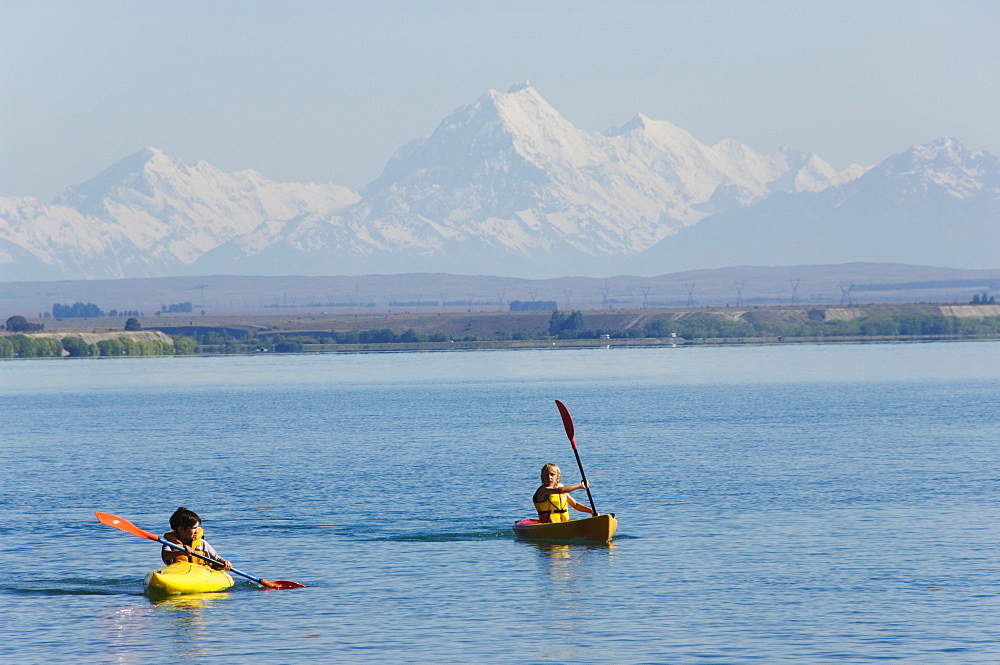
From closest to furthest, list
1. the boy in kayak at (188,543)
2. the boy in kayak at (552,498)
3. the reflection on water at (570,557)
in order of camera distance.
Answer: the boy in kayak at (188,543)
the reflection on water at (570,557)
the boy in kayak at (552,498)

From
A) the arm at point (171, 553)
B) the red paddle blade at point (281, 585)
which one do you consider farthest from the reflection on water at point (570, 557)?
the arm at point (171, 553)

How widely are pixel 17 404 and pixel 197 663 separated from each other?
4161 inches

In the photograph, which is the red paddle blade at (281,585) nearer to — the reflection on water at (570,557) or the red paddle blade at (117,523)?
the red paddle blade at (117,523)

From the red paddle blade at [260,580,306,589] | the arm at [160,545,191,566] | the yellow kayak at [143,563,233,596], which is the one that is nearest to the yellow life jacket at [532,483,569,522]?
the red paddle blade at [260,580,306,589]

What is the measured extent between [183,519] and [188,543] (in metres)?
0.90

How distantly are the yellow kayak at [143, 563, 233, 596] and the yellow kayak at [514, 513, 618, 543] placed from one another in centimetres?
963

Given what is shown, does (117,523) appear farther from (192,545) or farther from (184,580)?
(184,580)

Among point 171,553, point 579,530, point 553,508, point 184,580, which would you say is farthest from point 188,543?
point 579,530

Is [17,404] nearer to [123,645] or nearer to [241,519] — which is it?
[241,519]

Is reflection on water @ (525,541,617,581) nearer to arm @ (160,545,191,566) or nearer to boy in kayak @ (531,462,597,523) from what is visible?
boy in kayak @ (531,462,597,523)

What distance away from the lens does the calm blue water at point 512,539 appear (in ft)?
104

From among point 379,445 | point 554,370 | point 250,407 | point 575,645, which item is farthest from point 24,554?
point 554,370

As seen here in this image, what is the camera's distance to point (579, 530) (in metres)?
42.8

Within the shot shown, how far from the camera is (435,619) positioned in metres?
33.3
